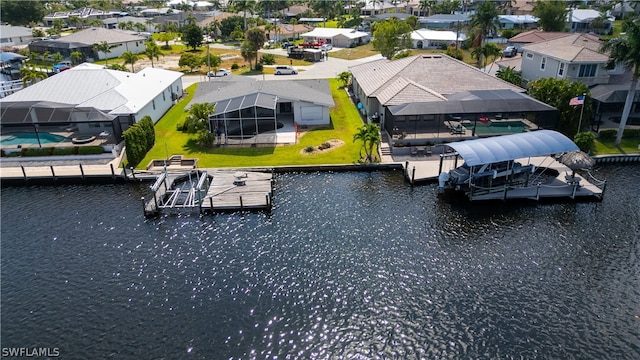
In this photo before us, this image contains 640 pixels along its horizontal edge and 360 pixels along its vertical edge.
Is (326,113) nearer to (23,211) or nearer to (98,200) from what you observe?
(98,200)

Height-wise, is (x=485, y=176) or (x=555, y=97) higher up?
(x=555, y=97)

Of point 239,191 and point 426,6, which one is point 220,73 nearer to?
point 239,191

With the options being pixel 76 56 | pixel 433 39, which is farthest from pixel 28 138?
pixel 433 39

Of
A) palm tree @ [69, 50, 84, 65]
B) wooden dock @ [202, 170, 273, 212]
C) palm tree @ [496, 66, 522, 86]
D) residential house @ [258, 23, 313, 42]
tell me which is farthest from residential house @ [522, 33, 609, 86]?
palm tree @ [69, 50, 84, 65]

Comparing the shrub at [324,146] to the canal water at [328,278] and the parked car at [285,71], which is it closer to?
the canal water at [328,278]

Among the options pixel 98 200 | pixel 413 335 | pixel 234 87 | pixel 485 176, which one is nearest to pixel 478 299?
pixel 413 335

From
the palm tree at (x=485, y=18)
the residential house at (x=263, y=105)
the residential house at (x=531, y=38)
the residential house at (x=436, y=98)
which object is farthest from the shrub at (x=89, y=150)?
the residential house at (x=531, y=38)
